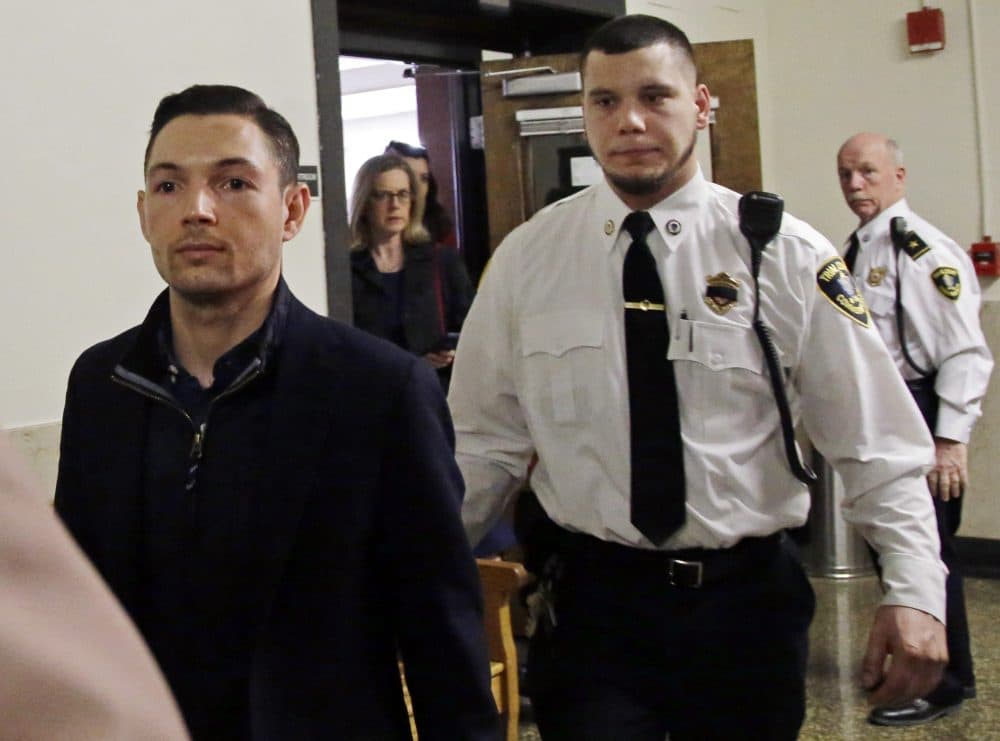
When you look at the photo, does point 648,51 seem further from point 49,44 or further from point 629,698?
point 49,44

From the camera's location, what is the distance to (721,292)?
6.20 ft

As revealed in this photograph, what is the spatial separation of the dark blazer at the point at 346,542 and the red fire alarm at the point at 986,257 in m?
3.95

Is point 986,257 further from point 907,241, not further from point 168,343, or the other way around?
point 168,343

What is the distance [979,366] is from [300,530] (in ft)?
8.95

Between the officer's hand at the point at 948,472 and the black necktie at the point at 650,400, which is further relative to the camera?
the officer's hand at the point at 948,472

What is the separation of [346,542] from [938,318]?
2.72 m

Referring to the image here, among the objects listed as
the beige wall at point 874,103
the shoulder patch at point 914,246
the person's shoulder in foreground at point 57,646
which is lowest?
the person's shoulder in foreground at point 57,646

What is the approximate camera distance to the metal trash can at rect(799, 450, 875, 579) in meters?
4.98

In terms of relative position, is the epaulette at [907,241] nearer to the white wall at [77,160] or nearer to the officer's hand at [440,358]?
the officer's hand at [440,358]

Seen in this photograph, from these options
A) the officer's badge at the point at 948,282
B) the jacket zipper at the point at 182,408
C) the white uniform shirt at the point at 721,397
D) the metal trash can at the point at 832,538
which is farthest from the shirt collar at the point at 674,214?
the metal trash can at the point at 832,538

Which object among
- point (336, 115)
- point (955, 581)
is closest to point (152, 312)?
point (336, 115)

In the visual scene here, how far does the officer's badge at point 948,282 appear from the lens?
365 centimetres

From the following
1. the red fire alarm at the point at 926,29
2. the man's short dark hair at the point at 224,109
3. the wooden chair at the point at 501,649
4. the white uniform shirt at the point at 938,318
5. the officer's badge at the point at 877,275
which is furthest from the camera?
the red fire alarm at the point at 926,29

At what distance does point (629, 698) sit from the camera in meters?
1.79
